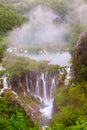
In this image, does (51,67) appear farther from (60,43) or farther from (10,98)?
(60,43)

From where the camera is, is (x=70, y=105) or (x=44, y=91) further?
(x=44, y=91)

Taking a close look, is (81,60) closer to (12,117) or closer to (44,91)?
(44,91)

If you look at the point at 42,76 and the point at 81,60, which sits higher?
the point at 81,60

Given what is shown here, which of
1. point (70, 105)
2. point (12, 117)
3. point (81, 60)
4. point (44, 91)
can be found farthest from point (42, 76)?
point (12, 117)

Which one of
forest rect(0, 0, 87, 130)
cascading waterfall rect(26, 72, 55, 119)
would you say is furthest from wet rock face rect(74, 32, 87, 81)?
cascading waterfall rect(26, 72, 55, 119)

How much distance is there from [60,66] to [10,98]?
1565cm

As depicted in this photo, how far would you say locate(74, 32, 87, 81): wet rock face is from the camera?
1609 inches

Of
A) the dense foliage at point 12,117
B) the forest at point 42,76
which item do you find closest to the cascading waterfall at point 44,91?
the forest at point 42,76

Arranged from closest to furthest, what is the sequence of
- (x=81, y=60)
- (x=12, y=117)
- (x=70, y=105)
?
(x=12, y=117)
(x=70, y=105)
(x=81, y=60)

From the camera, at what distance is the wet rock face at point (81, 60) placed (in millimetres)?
40875

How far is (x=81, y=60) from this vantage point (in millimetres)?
41125

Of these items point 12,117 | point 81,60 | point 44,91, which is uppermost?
point 81,60

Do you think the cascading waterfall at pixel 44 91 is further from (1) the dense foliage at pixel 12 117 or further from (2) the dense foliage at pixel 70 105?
(1) the dense foliage at pixel 12 117

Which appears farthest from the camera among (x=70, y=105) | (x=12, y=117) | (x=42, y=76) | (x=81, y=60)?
(x=42, y=76)
